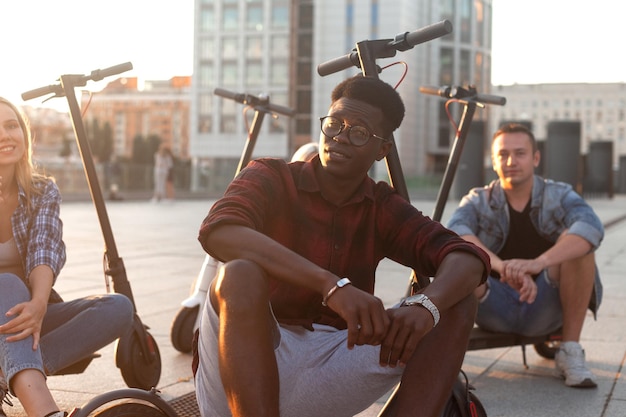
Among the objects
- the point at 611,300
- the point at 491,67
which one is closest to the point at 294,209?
the point at 611,300

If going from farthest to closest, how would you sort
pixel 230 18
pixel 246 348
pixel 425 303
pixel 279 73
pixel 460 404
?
pixel 230 18
pixel 279 73
pixel 460 404
pixel 425 303
pixel 246 348

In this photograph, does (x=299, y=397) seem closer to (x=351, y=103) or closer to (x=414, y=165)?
(x=351, y=103)

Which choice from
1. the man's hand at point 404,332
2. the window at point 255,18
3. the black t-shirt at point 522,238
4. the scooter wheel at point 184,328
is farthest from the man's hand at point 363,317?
the window at point 255,18

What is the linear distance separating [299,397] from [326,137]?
811 mm

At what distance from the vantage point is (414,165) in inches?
3359

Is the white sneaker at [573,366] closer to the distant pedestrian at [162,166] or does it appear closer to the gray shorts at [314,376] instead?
the gray shorts at [314,376]

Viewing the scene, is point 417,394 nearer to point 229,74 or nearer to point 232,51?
point 229,74

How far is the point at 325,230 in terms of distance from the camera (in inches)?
113

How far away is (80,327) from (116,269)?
0.79 metres

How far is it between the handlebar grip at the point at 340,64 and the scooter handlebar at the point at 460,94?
871mm

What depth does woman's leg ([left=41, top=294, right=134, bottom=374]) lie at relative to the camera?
132 inches

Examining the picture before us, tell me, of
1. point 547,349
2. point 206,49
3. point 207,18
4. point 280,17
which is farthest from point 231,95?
point 207,18

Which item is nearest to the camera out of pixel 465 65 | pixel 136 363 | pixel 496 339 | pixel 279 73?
pixel 136 363

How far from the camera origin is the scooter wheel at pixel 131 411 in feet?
8.98
